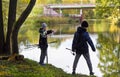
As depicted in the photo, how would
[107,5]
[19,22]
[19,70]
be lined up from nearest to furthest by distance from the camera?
[19,70], [19,22], [107,5]

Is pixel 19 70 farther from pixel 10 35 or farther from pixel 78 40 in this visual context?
pixel 10 35

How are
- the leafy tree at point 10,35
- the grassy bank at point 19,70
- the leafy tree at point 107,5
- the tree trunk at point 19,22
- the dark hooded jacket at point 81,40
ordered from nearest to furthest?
the grassy bank at point 19,70
the dark hooded jacket at point 81,40
the tree trunk at point 19,22
the leafy tree at point 10,35
the leafy tree at point 107,5

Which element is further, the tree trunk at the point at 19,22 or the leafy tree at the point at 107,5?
the leafy tree at the point at 107,5

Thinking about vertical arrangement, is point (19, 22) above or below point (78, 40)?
above

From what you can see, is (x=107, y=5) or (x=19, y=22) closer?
(x=19, y=22)

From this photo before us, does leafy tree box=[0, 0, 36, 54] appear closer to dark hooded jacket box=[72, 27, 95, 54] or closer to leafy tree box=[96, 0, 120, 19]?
dark hooded jacket box=[72, 27, 95, 54]

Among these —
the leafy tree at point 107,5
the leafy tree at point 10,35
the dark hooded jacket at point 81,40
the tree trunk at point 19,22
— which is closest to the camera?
the dark hooded jacket at point 81,40

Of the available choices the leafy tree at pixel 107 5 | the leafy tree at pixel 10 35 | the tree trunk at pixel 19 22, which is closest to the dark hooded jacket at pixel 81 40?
the tree trunk at pixel 19 22

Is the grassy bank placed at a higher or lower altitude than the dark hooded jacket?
lower

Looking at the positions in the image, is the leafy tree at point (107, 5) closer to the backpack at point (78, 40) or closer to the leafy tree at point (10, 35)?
the leafy tree at point (10, 35)

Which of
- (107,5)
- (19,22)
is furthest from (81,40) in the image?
(107,5)

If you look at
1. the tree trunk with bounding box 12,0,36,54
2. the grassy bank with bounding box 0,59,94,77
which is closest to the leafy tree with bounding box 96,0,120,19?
the tree trunk with bounding box 12,0,36,54

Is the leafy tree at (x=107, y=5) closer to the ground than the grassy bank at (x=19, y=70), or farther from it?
closer to the ground

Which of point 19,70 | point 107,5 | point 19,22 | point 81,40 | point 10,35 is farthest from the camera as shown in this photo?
point 107,5
